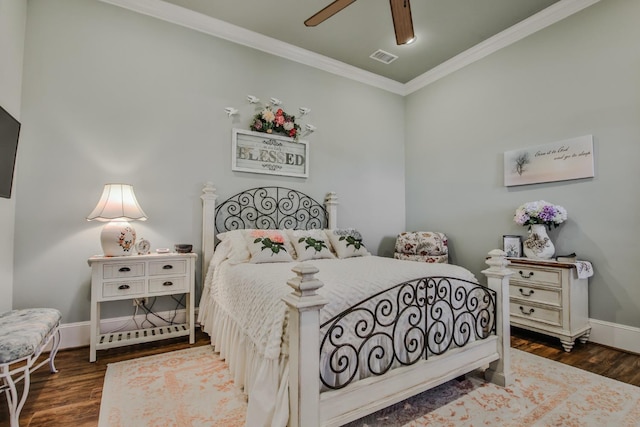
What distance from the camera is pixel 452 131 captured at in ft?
14.1

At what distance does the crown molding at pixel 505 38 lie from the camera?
123 inches

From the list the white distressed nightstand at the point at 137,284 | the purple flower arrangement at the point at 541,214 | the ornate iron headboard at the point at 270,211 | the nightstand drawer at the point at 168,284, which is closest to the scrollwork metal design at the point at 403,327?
the purple flower arrangement at the point at 541,214

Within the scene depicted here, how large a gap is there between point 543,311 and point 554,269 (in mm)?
412

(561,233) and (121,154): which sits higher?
(121,154)

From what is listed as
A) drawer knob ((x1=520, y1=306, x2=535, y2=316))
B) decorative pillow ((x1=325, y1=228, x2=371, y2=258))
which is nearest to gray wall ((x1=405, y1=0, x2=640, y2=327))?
drawer knob ((x1=520, y1=306, x2=535, y2=316))

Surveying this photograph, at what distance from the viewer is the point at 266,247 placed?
278 cm

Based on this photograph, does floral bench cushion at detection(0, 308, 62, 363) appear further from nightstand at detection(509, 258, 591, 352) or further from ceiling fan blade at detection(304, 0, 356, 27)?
nightstand at detection(509, 258, 591, 352)

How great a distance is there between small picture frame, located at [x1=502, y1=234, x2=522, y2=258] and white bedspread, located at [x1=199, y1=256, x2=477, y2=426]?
156 centimetres

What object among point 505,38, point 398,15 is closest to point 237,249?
point 398,15

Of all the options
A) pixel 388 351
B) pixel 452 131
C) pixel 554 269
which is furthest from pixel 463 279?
pixel 452 131

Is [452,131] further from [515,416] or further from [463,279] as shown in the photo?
[515,416]

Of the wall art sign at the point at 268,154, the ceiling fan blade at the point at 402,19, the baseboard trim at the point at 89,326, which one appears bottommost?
the baseboard trim at the point at 89,326

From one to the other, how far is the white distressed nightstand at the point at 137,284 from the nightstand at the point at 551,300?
122 inches

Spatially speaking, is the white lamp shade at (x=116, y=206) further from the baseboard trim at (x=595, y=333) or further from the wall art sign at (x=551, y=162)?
the wall art sign at (x=551, y=162)
